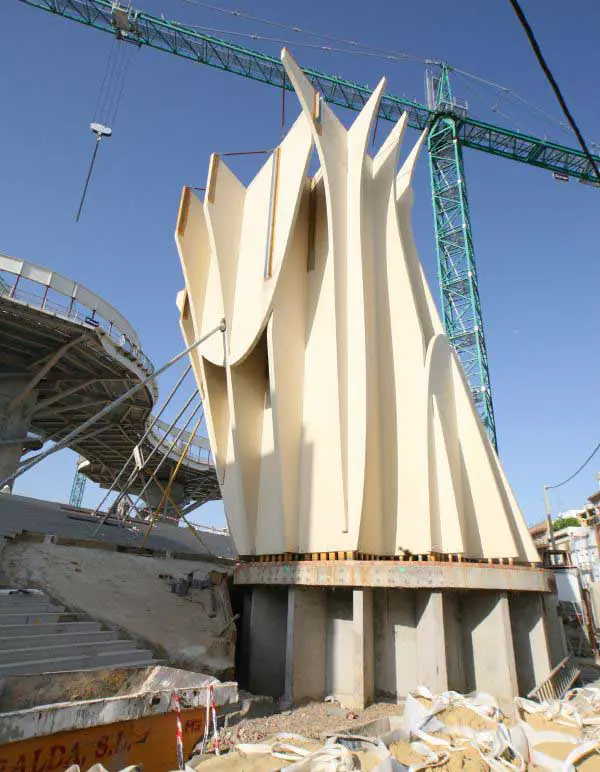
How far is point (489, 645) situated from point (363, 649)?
124 inches

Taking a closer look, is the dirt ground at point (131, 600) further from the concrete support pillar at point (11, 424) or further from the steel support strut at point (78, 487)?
the steel support strut at point (78, 487)

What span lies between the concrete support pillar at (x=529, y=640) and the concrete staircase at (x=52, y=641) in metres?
8.86

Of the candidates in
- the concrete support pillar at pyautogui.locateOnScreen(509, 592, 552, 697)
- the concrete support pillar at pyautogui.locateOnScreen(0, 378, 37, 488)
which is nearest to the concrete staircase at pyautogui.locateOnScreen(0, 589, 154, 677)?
the concrete support pillar at pyautogui.locateOnScreen(509, 592, 552, 697)

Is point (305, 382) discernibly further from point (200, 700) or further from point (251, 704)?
point (200, 700)

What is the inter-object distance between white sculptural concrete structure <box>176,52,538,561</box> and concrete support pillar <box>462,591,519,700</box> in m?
1.20

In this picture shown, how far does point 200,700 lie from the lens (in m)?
6.45

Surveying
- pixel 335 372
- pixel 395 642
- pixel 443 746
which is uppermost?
pixel 335 372

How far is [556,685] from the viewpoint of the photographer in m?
11.1

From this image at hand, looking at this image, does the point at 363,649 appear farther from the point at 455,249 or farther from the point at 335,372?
the point at 455,249

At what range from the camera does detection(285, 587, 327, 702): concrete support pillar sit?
11.2 metres

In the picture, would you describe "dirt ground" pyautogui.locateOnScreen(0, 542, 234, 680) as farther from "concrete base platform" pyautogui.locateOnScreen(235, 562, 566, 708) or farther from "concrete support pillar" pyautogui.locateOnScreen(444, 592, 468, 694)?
Answer: "concrete support pillar" pyautogui.locateOnScreen(444, 592, 468, 694)

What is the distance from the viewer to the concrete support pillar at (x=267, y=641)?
12.2 metres

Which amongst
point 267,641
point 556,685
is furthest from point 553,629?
point 267,641

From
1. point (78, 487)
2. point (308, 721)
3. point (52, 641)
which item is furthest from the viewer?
point (78, 487)
